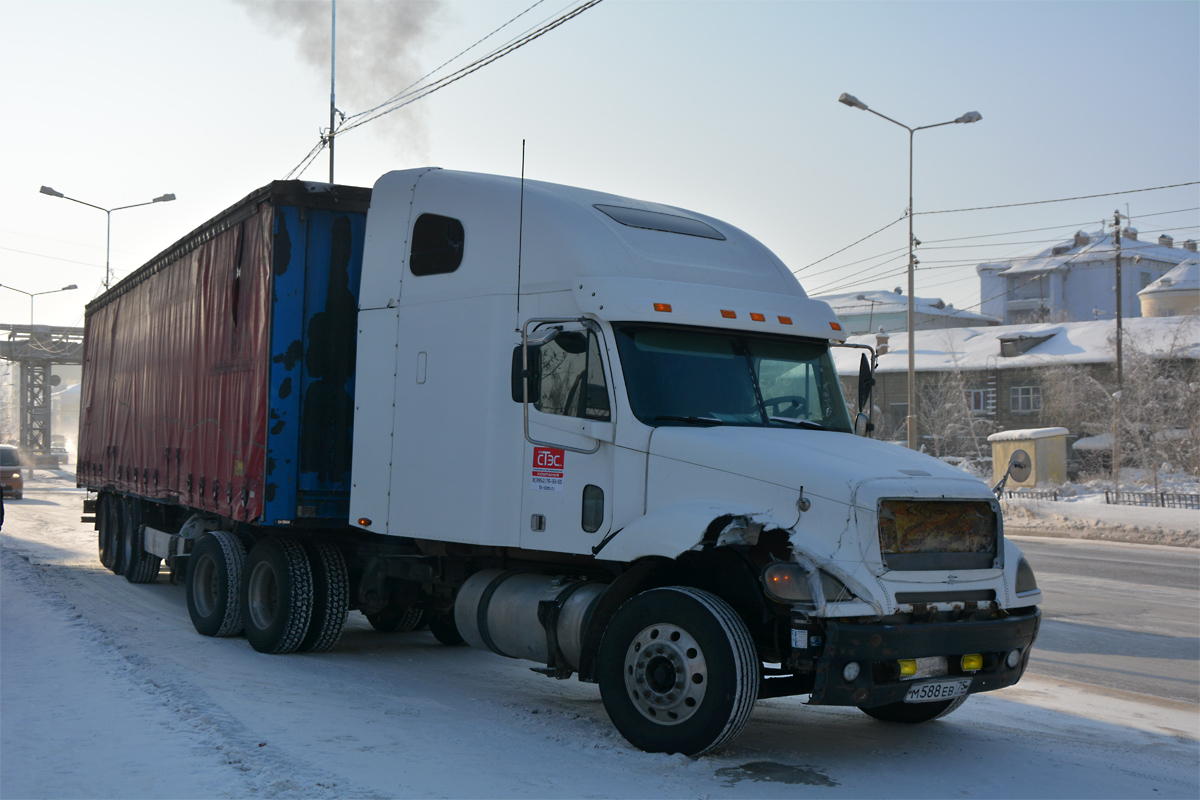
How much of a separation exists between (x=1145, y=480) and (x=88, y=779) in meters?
45.9

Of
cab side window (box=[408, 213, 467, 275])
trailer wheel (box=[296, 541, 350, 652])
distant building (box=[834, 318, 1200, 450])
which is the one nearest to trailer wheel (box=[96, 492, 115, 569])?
trailer wheel (box=[296, 541, 350, 652])

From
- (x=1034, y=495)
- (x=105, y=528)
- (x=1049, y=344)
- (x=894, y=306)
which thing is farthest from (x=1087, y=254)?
(x=105, y=528)

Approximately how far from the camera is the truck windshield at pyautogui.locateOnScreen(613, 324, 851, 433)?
22.7 feet

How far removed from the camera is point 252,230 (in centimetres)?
1006

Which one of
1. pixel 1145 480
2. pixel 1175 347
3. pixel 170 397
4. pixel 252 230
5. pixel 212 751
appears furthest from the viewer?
pixel 1175 347

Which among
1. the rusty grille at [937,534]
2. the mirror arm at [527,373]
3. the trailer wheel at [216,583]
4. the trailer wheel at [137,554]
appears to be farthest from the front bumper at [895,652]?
the trailer wheel at [137,554]

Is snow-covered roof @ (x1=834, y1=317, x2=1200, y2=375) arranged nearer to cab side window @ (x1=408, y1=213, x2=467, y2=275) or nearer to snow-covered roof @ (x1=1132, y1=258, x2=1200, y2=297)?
snow-covered roof @ (x1=1132, y1=258, x2=1200, y2=297)

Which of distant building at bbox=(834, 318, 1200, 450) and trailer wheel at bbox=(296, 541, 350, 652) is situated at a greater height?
distant building at bbox=(834, 318, 1200, 450)

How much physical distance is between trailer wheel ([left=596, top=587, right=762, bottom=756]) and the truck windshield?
4.01ft

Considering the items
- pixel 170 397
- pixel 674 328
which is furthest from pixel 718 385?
pixel 170 397

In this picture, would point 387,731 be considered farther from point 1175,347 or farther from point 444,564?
point 1175,347

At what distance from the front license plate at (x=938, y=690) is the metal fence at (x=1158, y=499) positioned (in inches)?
1018

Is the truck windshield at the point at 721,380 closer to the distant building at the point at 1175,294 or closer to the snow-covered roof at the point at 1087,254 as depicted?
the distant building at the point at 1175,294

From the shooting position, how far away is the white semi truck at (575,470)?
608cm
